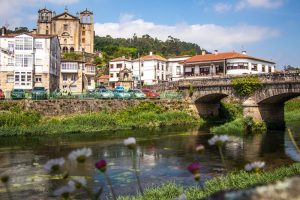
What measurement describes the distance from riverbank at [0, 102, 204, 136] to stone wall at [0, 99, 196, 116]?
0.87m

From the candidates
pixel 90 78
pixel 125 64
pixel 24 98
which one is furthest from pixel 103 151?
pixel 125 64

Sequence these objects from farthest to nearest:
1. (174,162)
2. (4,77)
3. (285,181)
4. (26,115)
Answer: (4,77), (26,115), (174,162), (285,181)

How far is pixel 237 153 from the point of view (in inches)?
1011

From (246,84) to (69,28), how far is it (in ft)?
275

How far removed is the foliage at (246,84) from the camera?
1547 inches

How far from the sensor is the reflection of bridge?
35812 millimetres

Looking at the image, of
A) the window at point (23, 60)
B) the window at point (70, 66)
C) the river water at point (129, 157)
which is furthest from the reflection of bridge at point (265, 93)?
the window at point (70, 66)

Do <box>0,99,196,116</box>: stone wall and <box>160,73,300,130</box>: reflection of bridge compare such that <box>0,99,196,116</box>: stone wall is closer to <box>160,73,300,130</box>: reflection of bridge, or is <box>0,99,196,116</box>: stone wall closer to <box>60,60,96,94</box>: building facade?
<box>160,73,300,130</box>: reflection of bridge

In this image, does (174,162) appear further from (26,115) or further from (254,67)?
(254,67)

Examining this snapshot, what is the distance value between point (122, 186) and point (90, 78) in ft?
233

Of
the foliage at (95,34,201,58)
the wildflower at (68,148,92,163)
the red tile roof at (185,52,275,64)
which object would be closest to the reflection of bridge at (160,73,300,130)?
the red tile roof at (185,52,275,64)

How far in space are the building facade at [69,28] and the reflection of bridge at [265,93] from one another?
71.4 meters

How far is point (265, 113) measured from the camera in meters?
40.1

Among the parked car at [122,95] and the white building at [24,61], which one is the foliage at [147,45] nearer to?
the white building at [24,61]
